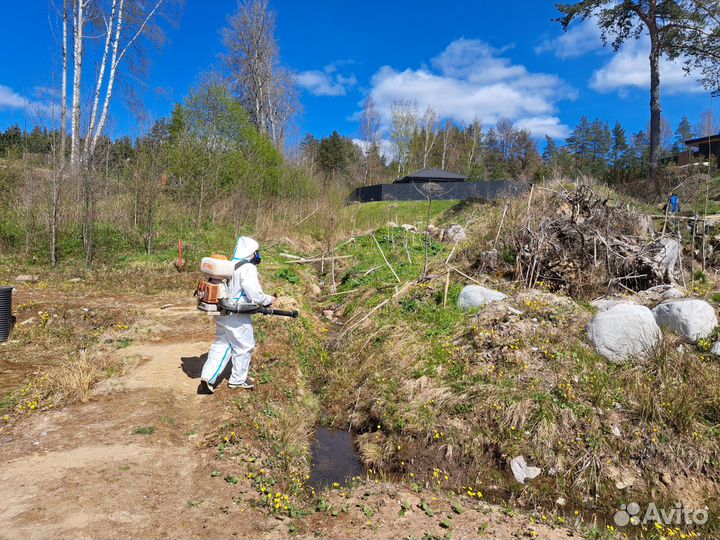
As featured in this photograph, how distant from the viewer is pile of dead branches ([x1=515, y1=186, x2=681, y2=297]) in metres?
7.98

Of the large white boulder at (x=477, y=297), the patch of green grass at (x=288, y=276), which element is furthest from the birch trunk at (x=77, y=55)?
the large white boulder at (x=477, y=297)

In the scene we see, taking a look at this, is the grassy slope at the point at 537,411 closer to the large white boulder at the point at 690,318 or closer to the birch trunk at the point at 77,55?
the large white boulder at the point at 690,318

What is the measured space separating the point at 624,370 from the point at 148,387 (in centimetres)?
578

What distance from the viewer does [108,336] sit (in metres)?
7.03

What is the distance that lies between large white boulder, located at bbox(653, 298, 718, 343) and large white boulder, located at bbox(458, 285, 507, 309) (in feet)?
7.93

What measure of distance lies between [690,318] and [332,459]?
4884 mm

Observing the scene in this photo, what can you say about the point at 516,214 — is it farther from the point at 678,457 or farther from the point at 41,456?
the point at 41,456

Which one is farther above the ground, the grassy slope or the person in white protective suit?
the person in white protective suit

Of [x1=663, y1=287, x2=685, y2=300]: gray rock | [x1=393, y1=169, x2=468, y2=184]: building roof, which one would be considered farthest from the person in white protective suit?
[x1=393, y1=169, x2=468, y2=184]: building roof

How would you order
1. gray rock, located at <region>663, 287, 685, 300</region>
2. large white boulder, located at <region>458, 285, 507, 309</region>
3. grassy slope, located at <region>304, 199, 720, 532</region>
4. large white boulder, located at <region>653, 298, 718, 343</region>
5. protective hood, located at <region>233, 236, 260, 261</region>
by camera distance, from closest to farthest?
grassy slope, located at <region>304, 199, 720, 532</region> < protective hood, located at <region>233, 236, 260, 261</region> < large white boulder, located at <region>653, 298, 718, 343</region> < gray rock, located at <region>663, 287, 685, 300</region> < large white boulder, located at <region>458, 285, 507, 309</region>

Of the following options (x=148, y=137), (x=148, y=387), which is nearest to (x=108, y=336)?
(x=148, y=387)

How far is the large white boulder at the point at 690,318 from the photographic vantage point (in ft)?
19.0

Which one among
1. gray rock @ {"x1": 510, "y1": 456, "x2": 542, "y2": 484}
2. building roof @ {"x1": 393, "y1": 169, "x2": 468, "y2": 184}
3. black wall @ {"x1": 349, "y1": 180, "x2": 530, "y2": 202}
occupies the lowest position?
gray rock @ {"x1": 510, "y1": 456, "x2": 542, "y2": 484}

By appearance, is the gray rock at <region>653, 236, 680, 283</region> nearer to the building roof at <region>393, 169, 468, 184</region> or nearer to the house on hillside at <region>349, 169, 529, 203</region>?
the house on hillside at <region>349, 169, 529, 203</region>
